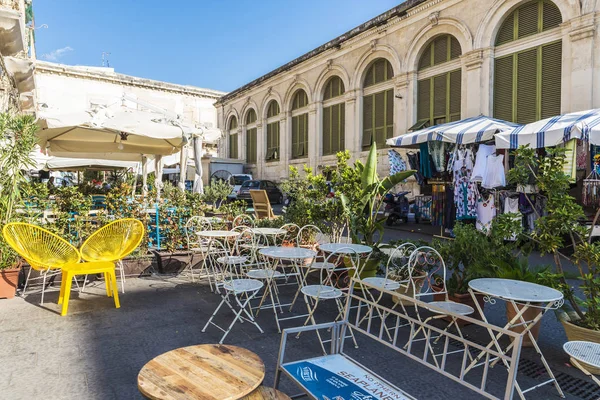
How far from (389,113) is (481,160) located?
8969 millimetres

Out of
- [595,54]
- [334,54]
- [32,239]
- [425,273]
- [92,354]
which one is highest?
[334,54]

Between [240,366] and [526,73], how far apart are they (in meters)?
14.5

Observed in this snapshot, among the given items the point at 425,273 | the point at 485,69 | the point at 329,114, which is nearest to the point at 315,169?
the point at 329,114

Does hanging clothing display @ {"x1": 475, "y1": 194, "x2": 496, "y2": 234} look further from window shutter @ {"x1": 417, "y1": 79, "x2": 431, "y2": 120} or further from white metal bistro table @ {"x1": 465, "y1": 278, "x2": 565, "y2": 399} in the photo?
window shutter @ {"x1": 417, "y1": 79, "x2": 431, "y2": 120}

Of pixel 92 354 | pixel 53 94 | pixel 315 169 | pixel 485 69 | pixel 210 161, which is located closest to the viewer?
pixel 92 354

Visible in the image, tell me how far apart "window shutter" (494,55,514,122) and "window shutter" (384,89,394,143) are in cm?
471

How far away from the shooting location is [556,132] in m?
8.26

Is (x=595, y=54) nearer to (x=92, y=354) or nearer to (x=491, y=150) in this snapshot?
(x=491, y=150)

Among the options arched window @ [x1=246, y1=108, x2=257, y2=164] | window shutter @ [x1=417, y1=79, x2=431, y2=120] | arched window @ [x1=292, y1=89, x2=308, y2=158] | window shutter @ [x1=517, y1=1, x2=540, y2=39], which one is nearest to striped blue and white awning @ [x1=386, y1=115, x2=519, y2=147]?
window shutter @ [x1=517, y1=1, x2=540, y2=39]

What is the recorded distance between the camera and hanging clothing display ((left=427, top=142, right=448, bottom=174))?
1137 centimetres

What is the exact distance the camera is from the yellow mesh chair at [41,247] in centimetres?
476

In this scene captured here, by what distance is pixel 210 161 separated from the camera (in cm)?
2739

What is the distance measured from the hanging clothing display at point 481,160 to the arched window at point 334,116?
1114cm

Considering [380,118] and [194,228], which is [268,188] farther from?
[194,228]
